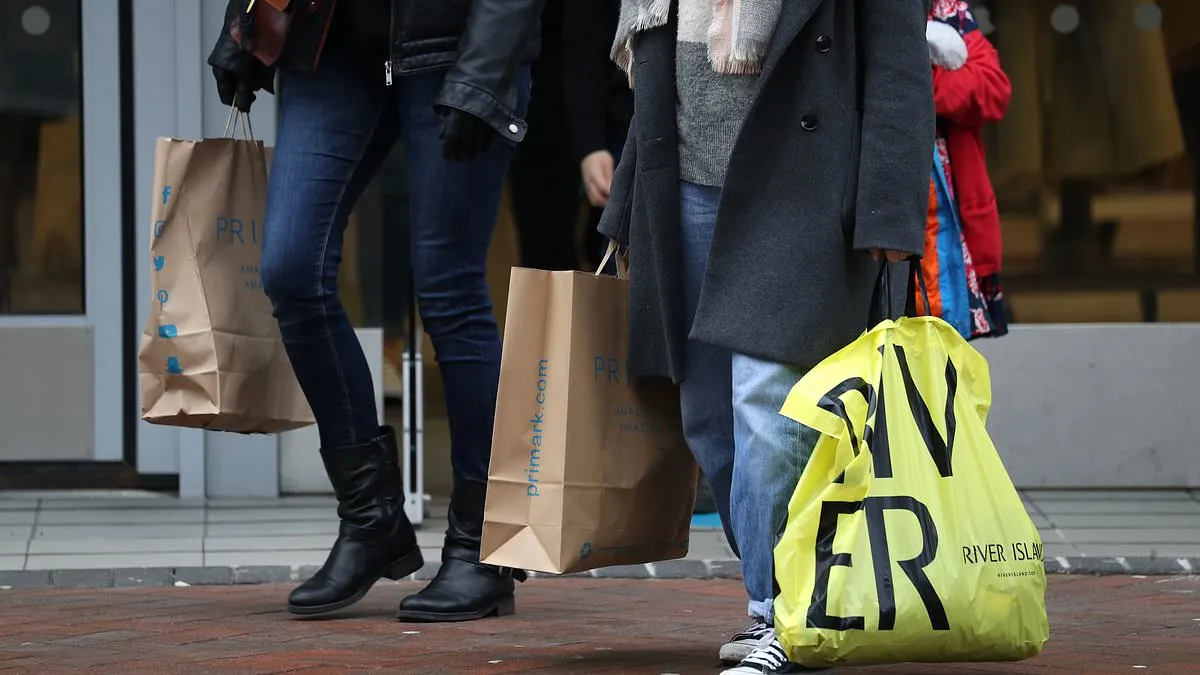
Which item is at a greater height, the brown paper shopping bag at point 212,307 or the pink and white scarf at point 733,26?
the pink and white scarf at point 733,26

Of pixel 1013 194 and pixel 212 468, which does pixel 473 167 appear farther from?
pixel 1013 194

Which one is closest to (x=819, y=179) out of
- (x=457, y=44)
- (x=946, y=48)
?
(x=457, y=44)

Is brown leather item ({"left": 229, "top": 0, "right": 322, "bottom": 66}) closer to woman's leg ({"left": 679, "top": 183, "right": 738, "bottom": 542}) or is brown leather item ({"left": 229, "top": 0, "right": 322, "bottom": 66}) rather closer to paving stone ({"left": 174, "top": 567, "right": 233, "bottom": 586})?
woman's leg ({"left": 679, "top": 183, "right": 738, "bottom": 542})

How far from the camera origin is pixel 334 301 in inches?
154

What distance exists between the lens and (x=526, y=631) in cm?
386

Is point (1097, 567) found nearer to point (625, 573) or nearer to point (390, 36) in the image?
point (625, 573)

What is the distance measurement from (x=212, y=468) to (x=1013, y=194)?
9.85 feet

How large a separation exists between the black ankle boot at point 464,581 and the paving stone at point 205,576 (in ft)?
3.32

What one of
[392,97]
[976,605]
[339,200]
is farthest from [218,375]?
[976,605]

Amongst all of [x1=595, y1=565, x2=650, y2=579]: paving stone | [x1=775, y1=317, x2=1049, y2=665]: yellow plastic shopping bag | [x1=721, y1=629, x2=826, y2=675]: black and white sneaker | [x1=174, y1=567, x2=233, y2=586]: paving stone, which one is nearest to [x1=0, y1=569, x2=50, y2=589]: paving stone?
[x1=174, y1=567, x2=233, y2=586]: paving stone

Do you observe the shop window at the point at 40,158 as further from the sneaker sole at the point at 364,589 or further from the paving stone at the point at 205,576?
the sneaker sole at the point at 364,589

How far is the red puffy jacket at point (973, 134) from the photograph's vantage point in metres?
4.86

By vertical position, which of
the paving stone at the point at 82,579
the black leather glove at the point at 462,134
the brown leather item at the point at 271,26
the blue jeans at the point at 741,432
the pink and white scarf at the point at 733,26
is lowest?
the paving stone at the point at 82,579

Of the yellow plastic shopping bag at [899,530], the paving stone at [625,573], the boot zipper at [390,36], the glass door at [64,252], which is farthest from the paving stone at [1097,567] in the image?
the glass door at [64,252]
